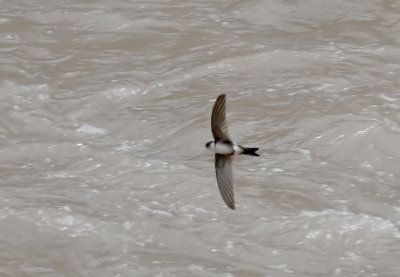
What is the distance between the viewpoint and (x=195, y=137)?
4.54m

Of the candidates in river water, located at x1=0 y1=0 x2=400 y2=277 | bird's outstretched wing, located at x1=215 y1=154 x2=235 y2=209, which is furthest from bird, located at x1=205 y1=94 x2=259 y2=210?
river water, located at x1=0 y1=0 x2=400 y2=277

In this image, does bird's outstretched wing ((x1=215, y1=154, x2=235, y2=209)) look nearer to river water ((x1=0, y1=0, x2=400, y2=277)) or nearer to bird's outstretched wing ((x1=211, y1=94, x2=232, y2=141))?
bird's outstretched wing ((x1=211, y1=94, x2=232, y2=141))

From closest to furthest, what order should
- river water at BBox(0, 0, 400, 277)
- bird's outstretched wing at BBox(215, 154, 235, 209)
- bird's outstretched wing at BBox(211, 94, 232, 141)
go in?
1. bird's outstretched wing at BBox(211, 94, 232, 141)
2. bird's outstretched wing at BBox(215, 154, 235, 209)
3. river water at BBox(0, 0, 400, 277)

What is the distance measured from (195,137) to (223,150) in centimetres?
146

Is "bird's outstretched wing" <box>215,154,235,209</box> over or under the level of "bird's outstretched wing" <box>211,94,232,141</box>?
under

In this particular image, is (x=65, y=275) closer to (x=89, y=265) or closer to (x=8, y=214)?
(x=89, y=265)

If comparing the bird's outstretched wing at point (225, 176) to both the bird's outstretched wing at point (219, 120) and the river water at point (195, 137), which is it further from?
the river water at point (195, 137)

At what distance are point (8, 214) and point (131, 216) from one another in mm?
450

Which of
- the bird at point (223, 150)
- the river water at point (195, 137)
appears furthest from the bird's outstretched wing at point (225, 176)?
the river water at point (195, 137)

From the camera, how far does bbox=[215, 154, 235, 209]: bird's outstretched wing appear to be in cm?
305

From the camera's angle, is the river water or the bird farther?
the river water

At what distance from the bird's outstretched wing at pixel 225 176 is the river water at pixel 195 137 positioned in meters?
0.63

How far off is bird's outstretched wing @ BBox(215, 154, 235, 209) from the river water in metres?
0.63

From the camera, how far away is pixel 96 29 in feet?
18.3
